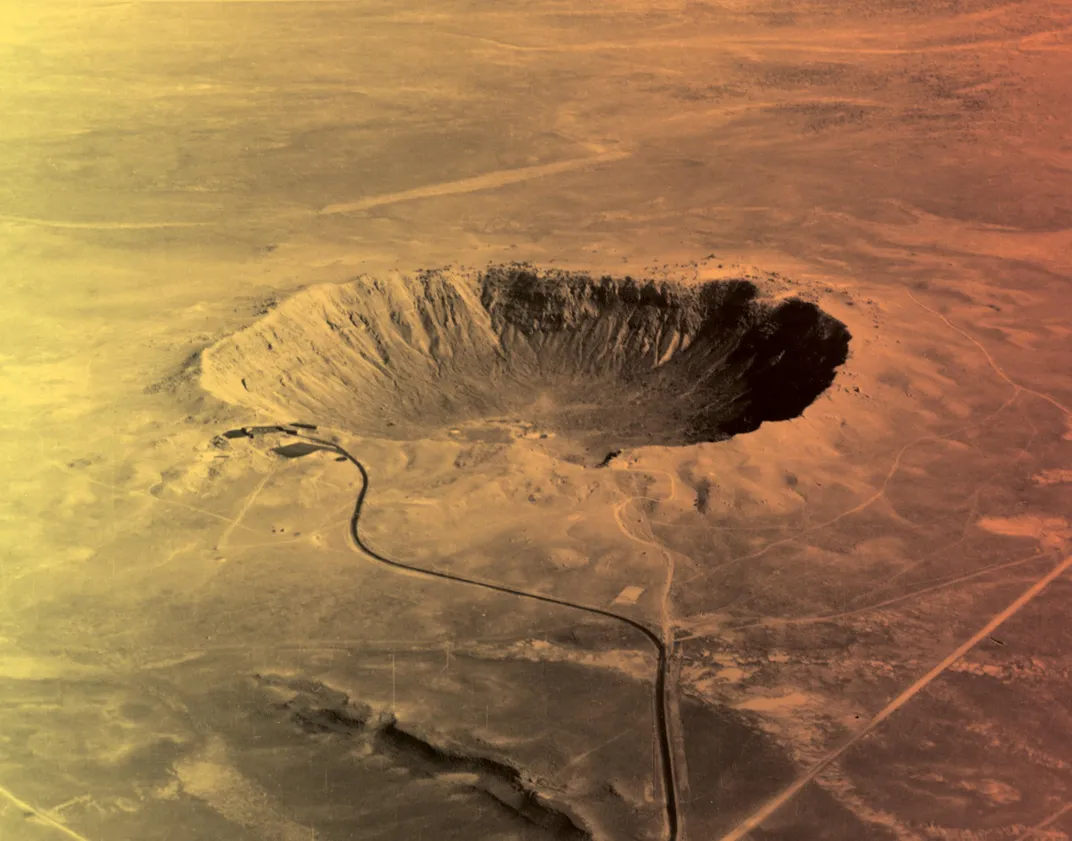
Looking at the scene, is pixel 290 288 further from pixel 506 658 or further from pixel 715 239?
pixel 506 658

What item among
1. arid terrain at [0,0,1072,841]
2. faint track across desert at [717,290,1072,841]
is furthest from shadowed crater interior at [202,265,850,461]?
faint track across desert at [717,290,1072,841]

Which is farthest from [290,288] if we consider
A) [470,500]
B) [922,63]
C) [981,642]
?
[922,63]

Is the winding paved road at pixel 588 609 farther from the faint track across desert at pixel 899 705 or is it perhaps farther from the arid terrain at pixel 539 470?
the faint track across desert at pixel 899 705

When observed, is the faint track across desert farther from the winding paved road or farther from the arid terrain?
the winding paved road

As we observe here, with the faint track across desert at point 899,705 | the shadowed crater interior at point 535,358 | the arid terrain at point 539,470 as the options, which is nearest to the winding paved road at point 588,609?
the arid terrain at point 539,470

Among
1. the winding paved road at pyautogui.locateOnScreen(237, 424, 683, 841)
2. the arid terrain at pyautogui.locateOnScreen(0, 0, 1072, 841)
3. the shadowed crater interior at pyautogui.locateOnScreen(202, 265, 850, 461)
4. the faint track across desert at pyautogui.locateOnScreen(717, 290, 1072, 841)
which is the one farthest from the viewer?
the shadowed crater interior at pyautogui.locateOnScreen(202, 265, 850, 461)

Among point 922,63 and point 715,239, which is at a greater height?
point 922,63
